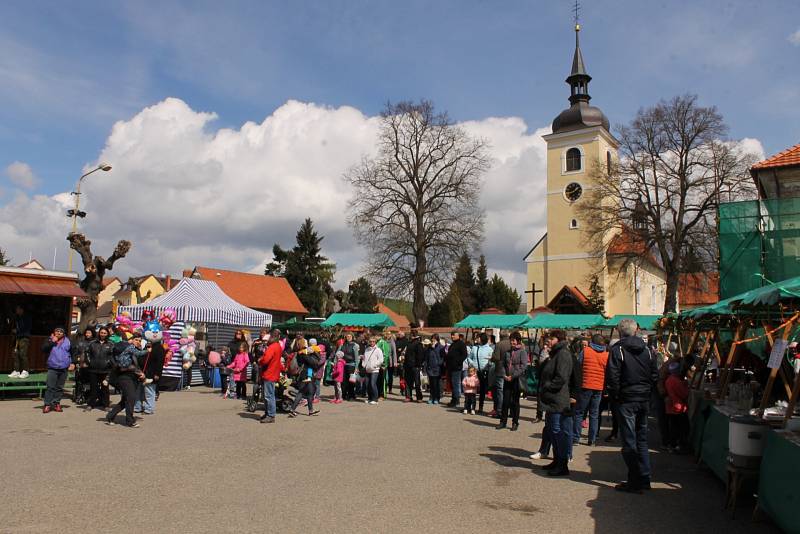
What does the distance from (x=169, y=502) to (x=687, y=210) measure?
111 ft

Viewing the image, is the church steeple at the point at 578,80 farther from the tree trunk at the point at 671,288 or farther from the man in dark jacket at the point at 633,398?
the man in dark jacket at the point at 633,398

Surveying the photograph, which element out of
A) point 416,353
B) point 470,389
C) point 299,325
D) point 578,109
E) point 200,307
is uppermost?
point 578,109

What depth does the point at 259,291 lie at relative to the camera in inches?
2318

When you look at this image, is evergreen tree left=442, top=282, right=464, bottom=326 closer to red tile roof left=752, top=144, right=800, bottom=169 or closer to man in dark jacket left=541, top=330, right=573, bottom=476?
red tile roof left=752, top=144, right=800, bottom=169

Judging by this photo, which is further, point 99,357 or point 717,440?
point 99,357

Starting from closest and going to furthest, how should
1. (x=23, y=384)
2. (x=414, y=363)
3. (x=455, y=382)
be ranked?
1. (x=23, y=384)
2. (x=455, y=382)
3. (x=414, y=363)

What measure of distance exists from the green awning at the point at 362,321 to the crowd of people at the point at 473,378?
9.69 m

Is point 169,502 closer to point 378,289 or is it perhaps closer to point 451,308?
point 378,289

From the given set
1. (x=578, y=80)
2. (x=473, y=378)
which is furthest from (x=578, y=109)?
(x=473, y=378)

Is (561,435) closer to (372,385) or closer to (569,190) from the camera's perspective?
(372,385)

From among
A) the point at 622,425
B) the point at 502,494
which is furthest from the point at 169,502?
the point at 622,425

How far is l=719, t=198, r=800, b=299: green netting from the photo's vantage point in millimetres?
16016

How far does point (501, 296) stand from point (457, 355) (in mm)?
52701

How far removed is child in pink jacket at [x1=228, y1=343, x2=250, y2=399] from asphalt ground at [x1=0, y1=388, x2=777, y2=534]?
4.16 meters
